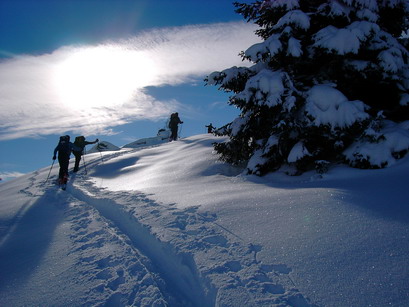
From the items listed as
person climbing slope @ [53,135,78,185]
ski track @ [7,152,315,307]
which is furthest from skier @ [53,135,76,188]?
ski track @ [7,152,315,307]

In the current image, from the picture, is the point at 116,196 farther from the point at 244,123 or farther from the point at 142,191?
the point at 244,123

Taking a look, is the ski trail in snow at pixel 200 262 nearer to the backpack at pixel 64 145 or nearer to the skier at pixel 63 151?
the skier at pixel 63 151

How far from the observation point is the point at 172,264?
387cm

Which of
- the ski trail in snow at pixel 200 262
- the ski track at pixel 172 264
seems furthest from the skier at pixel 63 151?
the ski trail in snow at pixel 200 262

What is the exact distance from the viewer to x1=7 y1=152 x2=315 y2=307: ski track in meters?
2.96

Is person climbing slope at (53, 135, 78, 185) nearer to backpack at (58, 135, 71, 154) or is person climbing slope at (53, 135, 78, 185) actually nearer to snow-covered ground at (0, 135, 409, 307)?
backpack at (58, 135, 71, 154)

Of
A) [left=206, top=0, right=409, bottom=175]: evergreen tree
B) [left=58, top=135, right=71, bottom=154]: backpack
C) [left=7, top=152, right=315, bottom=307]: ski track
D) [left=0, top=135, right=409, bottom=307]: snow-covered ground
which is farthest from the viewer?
[left=58, top=135, right=71, bottom=154]: backpack

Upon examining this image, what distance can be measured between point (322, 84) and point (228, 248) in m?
5.38

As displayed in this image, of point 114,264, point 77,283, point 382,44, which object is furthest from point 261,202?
point 382,44

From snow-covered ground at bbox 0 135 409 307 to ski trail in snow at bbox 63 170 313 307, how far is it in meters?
0.01

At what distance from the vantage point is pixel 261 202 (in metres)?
5.01

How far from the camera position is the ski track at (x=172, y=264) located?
296 cm

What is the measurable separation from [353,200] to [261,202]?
4.90ft

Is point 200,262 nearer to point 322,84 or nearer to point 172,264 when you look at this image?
point 172,264
